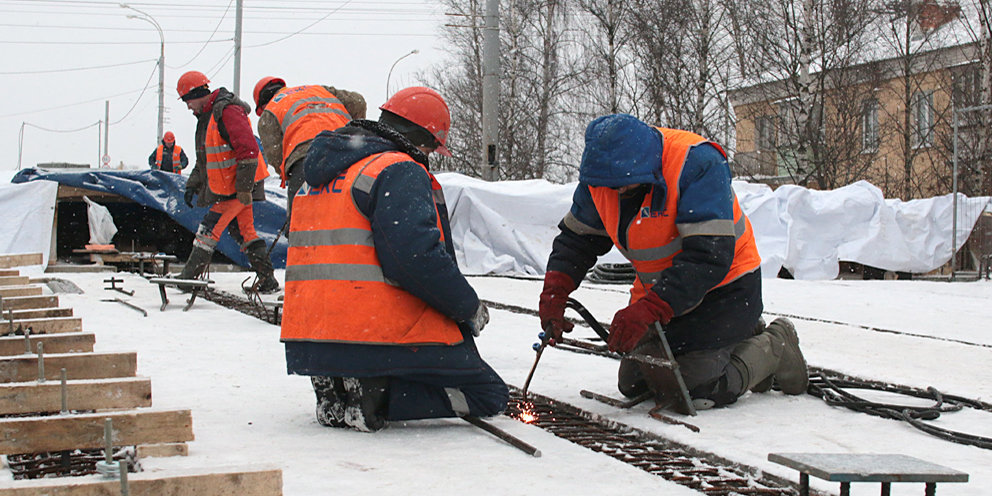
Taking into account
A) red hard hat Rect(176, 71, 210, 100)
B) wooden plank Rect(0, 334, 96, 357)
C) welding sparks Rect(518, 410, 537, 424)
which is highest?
red hard hat Rect(176, 71, 210, 100)

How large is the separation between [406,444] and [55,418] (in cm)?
108

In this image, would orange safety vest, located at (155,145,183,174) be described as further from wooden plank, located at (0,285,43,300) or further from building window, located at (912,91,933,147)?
Result: building window, located at (912,91,933,147)

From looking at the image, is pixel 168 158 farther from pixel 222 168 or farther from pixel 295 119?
pixel 295 119

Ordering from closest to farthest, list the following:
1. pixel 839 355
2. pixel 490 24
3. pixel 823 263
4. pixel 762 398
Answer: pixel 762 398, pixel 839 355, pixel 823 263, pixel 490 24

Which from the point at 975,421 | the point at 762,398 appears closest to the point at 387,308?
the point at 762,398

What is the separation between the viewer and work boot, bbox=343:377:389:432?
340 centimetres

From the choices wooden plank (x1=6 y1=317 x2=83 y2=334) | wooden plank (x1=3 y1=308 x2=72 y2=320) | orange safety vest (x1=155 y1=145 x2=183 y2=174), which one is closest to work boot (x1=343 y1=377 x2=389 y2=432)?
wooden plank (x1=6 y1=317 x2=83 y2=334)

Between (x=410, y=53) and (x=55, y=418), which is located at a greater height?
(x=410, y=53)

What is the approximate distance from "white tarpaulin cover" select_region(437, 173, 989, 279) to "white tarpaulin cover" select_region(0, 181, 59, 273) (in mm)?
4523

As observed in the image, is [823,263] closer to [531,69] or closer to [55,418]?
[55,418]

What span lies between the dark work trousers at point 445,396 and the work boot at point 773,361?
40.9 inches

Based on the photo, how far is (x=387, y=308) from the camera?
3332mm

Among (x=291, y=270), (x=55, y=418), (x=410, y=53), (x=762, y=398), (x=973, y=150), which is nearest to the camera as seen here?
(x=55, y=418)

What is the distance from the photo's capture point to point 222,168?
7484mm
